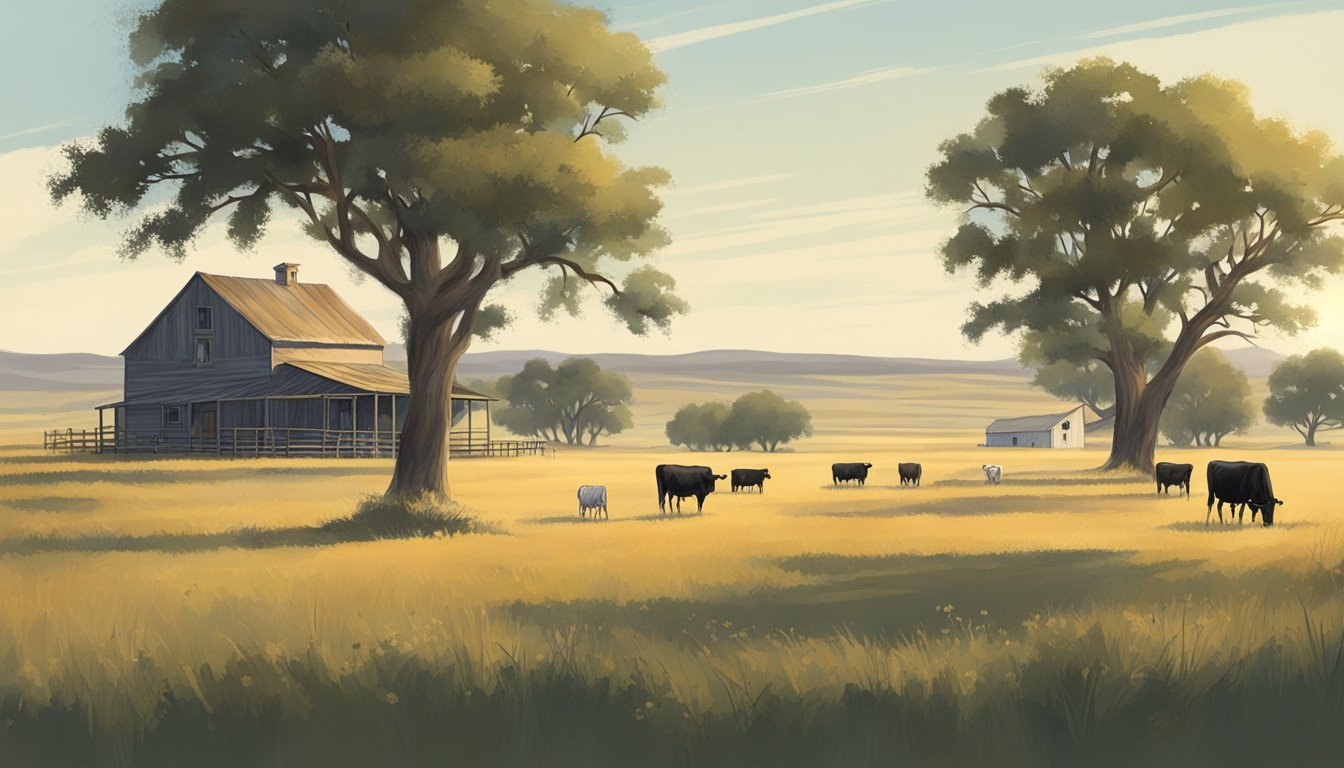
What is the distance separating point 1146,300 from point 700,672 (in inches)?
1883

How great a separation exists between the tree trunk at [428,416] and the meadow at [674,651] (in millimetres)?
5273

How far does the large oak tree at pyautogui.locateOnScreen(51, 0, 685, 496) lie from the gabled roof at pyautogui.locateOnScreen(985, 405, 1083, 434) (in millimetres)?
119159

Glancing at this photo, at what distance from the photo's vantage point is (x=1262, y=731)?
897 cm

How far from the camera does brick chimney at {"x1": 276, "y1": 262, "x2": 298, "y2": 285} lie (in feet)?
265

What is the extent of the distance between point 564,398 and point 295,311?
57.7 metres

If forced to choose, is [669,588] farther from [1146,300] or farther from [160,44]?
[1146,300]

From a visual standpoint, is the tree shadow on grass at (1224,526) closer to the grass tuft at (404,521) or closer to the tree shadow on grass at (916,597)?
the tree shadow on grass at (916,597)

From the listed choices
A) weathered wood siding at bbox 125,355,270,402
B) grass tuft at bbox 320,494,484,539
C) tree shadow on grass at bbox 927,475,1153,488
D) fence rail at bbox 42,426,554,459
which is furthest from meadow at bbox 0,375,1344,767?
weathered wood siding at bbox 125,355,270,402

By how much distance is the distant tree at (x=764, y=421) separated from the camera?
394 ft

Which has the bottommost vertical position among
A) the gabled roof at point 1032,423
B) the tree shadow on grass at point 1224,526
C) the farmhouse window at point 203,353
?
the tree shadow on grass at point 1224,526

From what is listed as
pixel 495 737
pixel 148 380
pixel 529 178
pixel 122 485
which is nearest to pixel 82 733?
pixel 495 737

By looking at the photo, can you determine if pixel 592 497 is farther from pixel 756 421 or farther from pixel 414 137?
pixel 756 421

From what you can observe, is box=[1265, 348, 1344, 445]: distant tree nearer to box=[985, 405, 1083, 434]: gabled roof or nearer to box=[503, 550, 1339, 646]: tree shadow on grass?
box=[985, 405, 1083, 434]: gabled roof

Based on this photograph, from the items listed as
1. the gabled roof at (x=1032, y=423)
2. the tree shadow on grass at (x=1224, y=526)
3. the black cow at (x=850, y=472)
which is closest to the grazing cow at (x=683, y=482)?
the tree shadow on grass at (x=1224, y=526)
